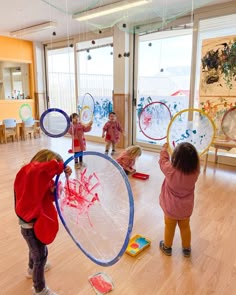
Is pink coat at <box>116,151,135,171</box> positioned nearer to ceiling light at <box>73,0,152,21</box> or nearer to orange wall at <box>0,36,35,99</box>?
ceiling light at <box>73,0,152,21</box>

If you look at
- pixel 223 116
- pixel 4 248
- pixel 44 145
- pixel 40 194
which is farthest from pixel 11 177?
pixel 223 116

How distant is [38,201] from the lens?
129 centimetres

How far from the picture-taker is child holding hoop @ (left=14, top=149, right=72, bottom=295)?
126cm

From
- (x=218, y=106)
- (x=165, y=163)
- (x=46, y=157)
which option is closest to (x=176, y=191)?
(x=165, y=163)

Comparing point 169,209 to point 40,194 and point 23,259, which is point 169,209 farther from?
point 23,259

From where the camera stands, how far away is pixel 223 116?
151 inches

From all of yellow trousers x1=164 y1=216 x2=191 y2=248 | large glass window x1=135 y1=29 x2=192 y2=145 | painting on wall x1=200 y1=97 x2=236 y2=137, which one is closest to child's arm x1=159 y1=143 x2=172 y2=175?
yellow trousers x1=164 y1=216 x2=191 y2=248

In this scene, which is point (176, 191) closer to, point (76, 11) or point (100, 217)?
point (100, 217)

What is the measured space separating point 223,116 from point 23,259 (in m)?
3.32

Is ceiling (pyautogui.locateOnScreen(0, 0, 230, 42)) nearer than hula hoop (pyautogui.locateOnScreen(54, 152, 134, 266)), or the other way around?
hula hoop (pyautogui.locateOnScreen(54, 152, 134, 266))

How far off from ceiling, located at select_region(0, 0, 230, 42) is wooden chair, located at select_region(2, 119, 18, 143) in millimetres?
2048

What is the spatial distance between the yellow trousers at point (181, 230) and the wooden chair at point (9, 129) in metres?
4.96

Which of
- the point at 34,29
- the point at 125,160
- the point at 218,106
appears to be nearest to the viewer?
the point at 125,160

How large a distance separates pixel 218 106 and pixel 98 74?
2.85 metres
